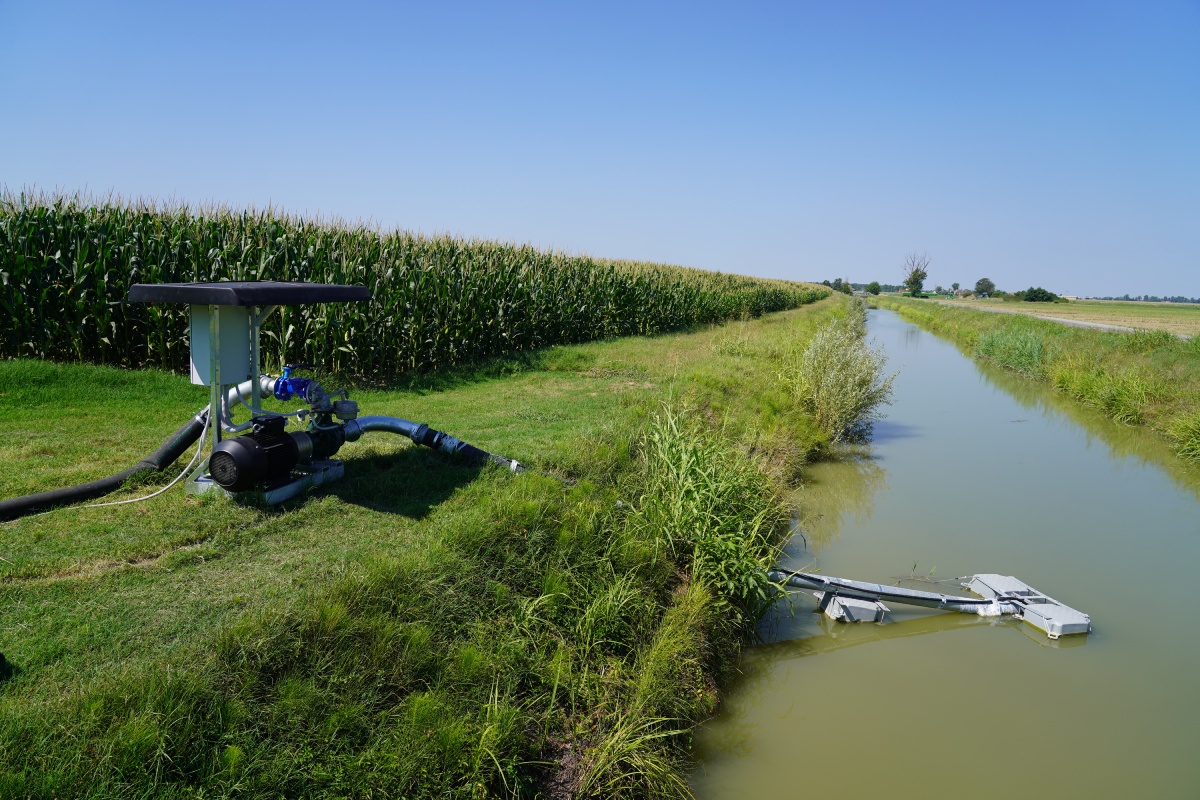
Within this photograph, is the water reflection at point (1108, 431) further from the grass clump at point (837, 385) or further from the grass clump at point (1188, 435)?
the grass clump at point (837, 385)

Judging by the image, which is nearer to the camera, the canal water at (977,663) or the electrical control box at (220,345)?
the canal water at (977,663)

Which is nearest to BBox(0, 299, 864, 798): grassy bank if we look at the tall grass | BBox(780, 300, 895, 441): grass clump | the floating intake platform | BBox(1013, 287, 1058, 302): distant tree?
the tall grass

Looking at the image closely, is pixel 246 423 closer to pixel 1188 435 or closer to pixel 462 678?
pixel 462 678

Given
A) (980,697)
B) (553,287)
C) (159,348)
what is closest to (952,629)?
(980,697)

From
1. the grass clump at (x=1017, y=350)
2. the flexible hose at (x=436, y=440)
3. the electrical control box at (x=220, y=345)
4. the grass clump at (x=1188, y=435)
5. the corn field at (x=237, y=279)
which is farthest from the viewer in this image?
the grass clump at (x=1017, y=350)

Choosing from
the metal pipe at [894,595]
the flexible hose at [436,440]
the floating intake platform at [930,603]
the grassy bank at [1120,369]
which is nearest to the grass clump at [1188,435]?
the grassy bank at [1120,369]

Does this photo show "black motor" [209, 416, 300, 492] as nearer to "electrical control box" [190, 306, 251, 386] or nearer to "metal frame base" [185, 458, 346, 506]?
"metal frame base" [185, 458, 346, 506]

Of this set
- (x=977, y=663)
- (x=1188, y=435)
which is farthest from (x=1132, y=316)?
(x=977, y=663)
